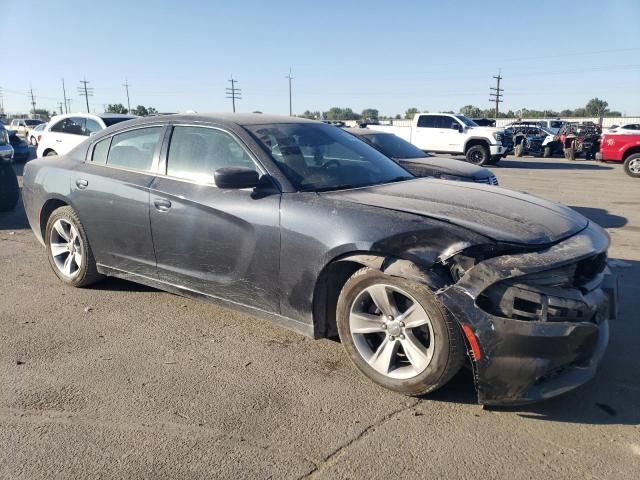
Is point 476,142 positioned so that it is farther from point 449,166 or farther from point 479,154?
point 449,166

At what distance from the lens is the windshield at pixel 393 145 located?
9.55m

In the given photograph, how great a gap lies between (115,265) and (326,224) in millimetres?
2210

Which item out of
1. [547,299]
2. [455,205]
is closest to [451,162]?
[455,205]

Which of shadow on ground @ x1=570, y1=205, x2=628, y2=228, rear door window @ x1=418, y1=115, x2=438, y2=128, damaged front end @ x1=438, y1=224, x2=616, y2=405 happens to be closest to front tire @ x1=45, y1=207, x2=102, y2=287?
damaged front end @ x1=438, y1=224, x2=616, y2=405

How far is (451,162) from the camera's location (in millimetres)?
9234

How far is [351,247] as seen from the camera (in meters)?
3.09

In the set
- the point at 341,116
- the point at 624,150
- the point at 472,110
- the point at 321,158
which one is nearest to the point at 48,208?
the point at 321,158

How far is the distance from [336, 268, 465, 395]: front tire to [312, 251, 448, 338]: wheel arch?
0.05m

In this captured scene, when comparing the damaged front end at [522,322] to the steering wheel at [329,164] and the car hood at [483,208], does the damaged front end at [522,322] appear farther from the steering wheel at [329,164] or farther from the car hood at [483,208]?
the steering wheel at [329,164]

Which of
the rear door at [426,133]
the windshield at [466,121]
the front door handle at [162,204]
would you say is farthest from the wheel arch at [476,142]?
the front door handle at [162,204]

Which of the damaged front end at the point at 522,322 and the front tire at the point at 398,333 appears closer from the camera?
the damaged front end at the point at 522,322

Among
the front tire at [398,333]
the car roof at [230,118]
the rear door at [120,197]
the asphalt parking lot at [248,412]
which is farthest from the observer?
the rear door at [120,197]

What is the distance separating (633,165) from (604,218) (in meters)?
8.30

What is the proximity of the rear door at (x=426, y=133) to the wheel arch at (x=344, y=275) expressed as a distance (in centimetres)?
1761
